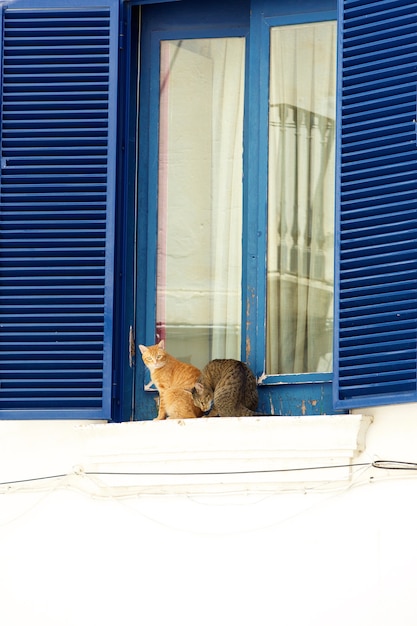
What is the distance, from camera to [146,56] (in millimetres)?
7836

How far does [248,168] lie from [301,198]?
0.28m

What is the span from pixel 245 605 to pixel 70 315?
1.36 metres

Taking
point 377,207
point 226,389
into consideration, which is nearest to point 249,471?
point 226,389

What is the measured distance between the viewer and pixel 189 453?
7027 mm

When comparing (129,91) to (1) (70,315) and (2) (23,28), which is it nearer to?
(2) (23,28)

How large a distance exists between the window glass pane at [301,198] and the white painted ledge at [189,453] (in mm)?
483

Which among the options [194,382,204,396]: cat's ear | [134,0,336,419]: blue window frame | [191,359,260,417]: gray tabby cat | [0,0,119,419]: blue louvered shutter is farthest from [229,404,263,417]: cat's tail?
[0,0,119,419]: blue louvered shutter

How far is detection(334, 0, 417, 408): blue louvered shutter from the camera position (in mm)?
6723

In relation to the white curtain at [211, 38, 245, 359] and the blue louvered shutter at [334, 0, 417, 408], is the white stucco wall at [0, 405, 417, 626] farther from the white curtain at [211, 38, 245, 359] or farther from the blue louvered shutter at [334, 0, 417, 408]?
the white curtain at [211, 38, 245, 359]

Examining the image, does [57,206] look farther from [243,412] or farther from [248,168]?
[243,412]

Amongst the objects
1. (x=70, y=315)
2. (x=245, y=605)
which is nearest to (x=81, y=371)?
(x=70, y=315)

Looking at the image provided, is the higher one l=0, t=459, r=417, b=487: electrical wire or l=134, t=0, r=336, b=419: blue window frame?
l=134, t=0, r=336, b=419: blue window frame

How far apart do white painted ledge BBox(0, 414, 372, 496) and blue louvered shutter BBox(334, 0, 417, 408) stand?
198mm

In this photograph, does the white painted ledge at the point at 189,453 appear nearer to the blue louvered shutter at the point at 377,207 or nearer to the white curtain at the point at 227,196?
the blue louvered shutter at the point at 377,207
